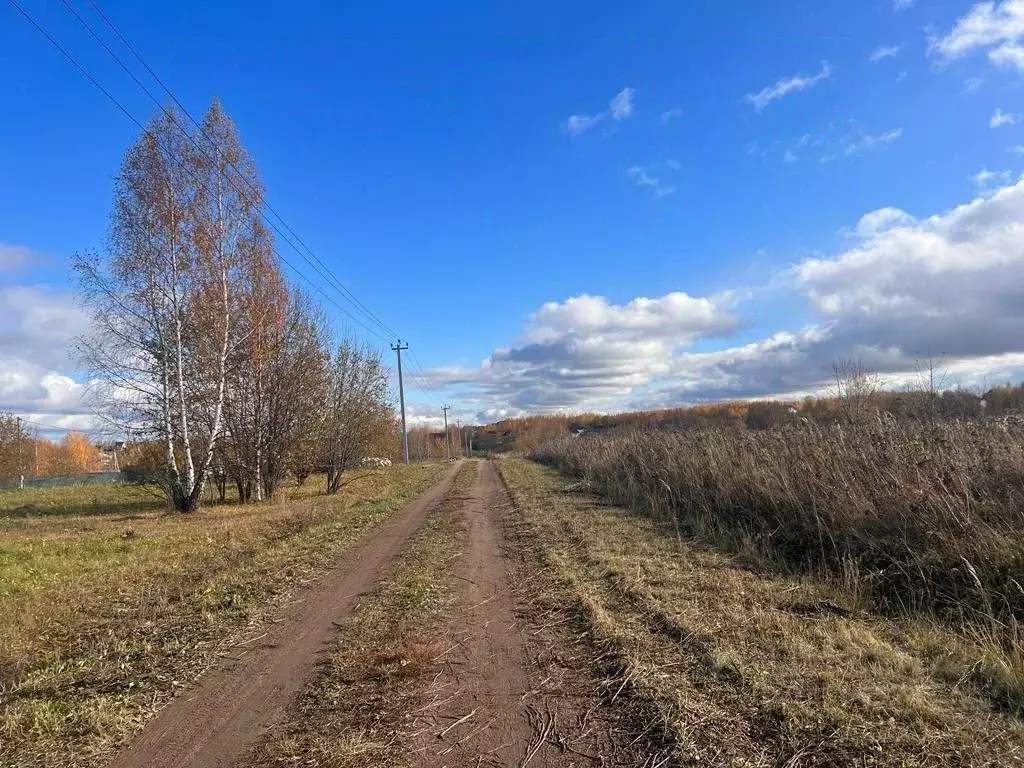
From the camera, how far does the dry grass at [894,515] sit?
6016 mm

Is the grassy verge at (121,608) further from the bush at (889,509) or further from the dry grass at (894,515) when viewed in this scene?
the bush at (889,509)

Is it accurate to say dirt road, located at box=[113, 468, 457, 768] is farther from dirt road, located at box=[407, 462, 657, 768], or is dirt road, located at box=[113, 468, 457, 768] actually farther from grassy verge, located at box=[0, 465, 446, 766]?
dirt road, located at box=[407, 462, 657, 768]

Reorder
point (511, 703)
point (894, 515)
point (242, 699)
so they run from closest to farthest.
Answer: point (511, 703) → point (242, 699) → point (894, 515)

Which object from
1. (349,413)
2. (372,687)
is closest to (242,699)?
(372,687)

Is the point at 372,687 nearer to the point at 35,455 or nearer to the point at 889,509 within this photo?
the point at 889,509

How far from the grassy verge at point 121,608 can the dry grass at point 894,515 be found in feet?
20.3

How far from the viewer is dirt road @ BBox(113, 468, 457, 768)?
387cm

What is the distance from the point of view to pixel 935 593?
645 centimetres

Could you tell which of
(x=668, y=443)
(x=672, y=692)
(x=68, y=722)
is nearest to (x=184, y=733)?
(x=68, y=722)

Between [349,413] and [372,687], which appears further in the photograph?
[349,413]

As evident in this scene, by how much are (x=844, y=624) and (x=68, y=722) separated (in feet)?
20.5

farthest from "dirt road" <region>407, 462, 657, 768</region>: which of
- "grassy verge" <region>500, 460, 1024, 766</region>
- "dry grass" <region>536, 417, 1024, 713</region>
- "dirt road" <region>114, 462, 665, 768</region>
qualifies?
"dry grass" <region>536, 417, 1024, 713</region>

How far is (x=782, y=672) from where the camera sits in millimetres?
4492

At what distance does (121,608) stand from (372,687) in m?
4.85
